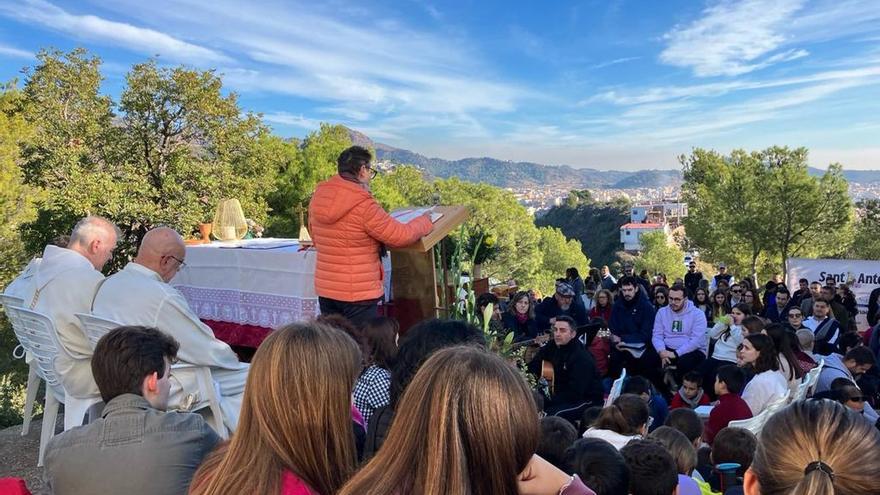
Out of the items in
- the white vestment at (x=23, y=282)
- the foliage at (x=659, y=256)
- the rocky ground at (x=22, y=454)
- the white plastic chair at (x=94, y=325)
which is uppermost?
the white vestment at (x=23, y=282)

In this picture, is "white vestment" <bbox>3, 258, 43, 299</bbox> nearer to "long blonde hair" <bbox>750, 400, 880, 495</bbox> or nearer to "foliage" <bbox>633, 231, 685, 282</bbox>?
"long blonde hair" <bbox>750, 400, 880, 495</bbox>

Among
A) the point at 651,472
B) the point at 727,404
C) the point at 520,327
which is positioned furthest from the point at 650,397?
the point at 520,327

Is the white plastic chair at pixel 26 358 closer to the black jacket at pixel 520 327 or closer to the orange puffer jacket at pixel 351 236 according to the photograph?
the orange puffer jacket at pixel 351 236

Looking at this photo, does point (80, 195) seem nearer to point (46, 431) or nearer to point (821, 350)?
point (46, 431)

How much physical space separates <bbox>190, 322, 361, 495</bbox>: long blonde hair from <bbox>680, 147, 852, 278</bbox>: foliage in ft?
114

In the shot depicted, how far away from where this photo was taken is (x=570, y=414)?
4812 mm

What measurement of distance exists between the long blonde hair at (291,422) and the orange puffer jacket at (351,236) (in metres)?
2.11

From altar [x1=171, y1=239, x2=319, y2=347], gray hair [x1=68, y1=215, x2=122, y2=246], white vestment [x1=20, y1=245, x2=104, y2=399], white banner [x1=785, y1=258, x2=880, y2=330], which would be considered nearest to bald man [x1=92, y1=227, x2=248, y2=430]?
white vestment [x1=20, y1=245, x2=104, y2=399]

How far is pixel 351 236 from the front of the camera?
3.81m

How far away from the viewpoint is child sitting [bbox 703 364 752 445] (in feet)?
13.7

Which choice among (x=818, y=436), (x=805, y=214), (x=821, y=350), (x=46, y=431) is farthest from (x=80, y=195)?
(x=805, y=214)

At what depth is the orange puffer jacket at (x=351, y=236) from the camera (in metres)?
3.72

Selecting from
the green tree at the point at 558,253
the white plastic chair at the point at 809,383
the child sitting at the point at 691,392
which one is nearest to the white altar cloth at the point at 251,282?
the child sitting at the point at 691,392

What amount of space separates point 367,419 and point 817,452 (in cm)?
183
